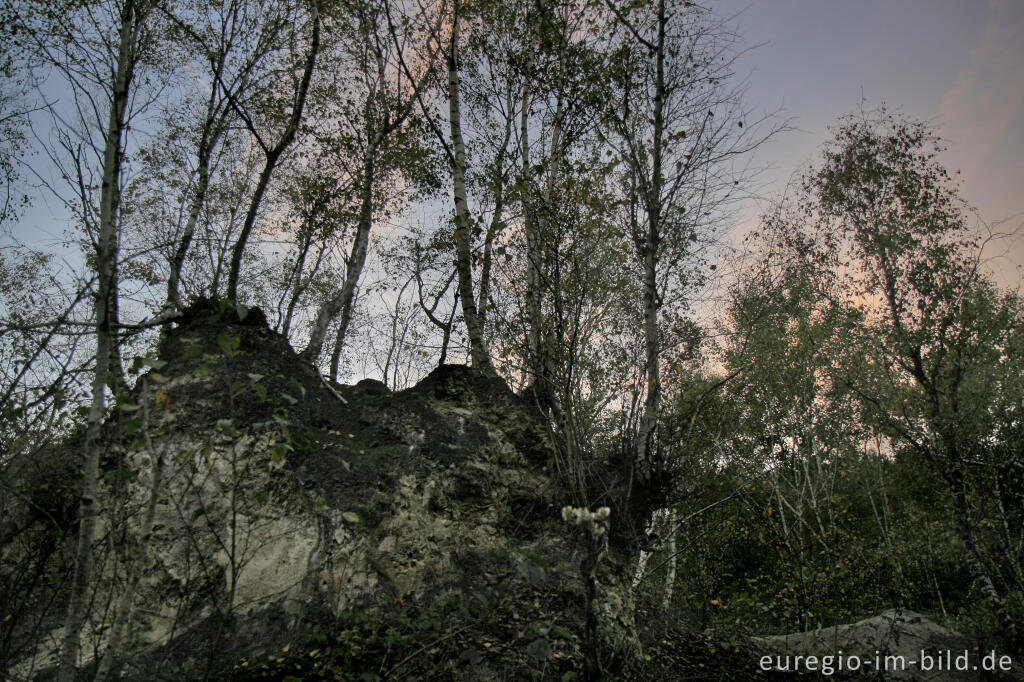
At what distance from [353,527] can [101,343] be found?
134 inches

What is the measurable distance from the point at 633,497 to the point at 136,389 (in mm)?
Answer: 6666

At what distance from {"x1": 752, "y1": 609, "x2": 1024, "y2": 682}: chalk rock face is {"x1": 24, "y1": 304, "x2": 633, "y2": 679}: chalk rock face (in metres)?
1.99

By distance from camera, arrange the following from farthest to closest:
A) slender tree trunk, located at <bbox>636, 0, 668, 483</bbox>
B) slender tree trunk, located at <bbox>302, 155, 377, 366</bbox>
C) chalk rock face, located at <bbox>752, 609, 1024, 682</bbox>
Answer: slender tree trunk, located at <bbox>302, 155, 377, 366</bbox>, slender tree trunk, located at <bbox>636, 0, 668, 483</bbox>, chalk rock face, located at <bbox>752, 609, 1024, 682</bbox>

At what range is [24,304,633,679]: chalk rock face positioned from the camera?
455 cm

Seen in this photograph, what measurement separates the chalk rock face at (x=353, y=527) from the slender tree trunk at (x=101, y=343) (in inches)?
32.6

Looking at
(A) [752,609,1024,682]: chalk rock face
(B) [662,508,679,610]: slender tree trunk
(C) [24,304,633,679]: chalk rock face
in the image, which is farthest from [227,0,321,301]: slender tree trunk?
(A) [752,609,1024,682]: chalk rock face

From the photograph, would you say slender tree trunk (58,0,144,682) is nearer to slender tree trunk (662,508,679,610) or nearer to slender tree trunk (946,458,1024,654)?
slender tree trunk (662,508,679,610)

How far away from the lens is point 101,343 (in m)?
3.15

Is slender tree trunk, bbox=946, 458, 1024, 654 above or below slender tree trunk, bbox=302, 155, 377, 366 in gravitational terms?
below

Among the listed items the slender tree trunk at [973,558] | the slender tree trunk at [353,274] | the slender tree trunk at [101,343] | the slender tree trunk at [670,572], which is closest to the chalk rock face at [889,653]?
the slender tree trunk at [670,572]

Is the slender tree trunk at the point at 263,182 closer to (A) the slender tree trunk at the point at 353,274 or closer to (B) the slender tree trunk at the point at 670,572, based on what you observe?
(A) the slender tree trunk at the point at 353,274

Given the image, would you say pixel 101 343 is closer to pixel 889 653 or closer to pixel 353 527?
pixel 353 527

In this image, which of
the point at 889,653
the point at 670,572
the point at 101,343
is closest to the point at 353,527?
the point at 101,343

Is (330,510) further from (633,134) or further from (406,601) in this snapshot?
(633,134)
